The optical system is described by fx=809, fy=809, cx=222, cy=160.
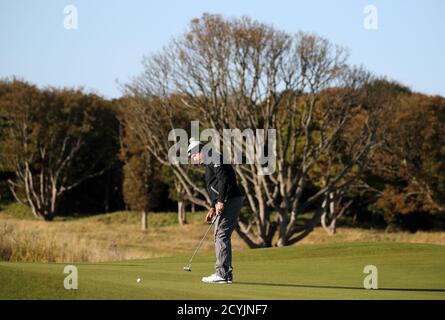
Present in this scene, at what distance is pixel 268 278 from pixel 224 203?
8.10ft

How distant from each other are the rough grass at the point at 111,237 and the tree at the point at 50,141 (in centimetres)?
322

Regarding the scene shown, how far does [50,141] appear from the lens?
6962 centimetres

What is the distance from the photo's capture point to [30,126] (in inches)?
2719

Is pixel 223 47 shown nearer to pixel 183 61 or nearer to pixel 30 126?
pixel 183 61

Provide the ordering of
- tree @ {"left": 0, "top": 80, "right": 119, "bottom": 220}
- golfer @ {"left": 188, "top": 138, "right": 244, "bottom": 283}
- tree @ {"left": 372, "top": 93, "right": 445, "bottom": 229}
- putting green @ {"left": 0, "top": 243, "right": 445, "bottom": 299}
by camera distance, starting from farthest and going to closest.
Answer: tree @ {"left": 0, "top": 80, "right": 119, "bottom": 220} → tree @ {"left": 372, "top": 93, "right": 445, "bottom": 229} → golfer @ {"left": 188, "top": 138, "right": 244, "bottom": 283} → putting green @ {"left": 0, "top": 243, "right": 445, "bottom": 299}

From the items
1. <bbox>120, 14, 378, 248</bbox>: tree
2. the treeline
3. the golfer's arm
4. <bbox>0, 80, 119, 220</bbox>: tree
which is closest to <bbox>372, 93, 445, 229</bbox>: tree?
the treeline

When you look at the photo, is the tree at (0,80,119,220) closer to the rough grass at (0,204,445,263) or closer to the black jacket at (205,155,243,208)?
the rough grass at (0,204,445,263)

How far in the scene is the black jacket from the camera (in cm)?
1313

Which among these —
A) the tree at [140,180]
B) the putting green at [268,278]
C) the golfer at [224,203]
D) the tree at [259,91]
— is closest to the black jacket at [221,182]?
the golfer at [224,203]

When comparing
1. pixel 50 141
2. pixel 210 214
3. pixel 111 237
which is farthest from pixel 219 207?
pixel 50 141

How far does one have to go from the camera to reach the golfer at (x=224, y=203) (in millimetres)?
13203

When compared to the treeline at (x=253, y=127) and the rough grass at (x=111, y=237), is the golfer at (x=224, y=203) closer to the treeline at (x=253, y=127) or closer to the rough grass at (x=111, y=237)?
the rough grass at (x=111, y=237)

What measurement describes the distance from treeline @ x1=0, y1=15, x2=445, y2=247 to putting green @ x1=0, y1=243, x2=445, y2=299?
19.3m

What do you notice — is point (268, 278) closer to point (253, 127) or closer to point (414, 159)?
point (253, 127)
